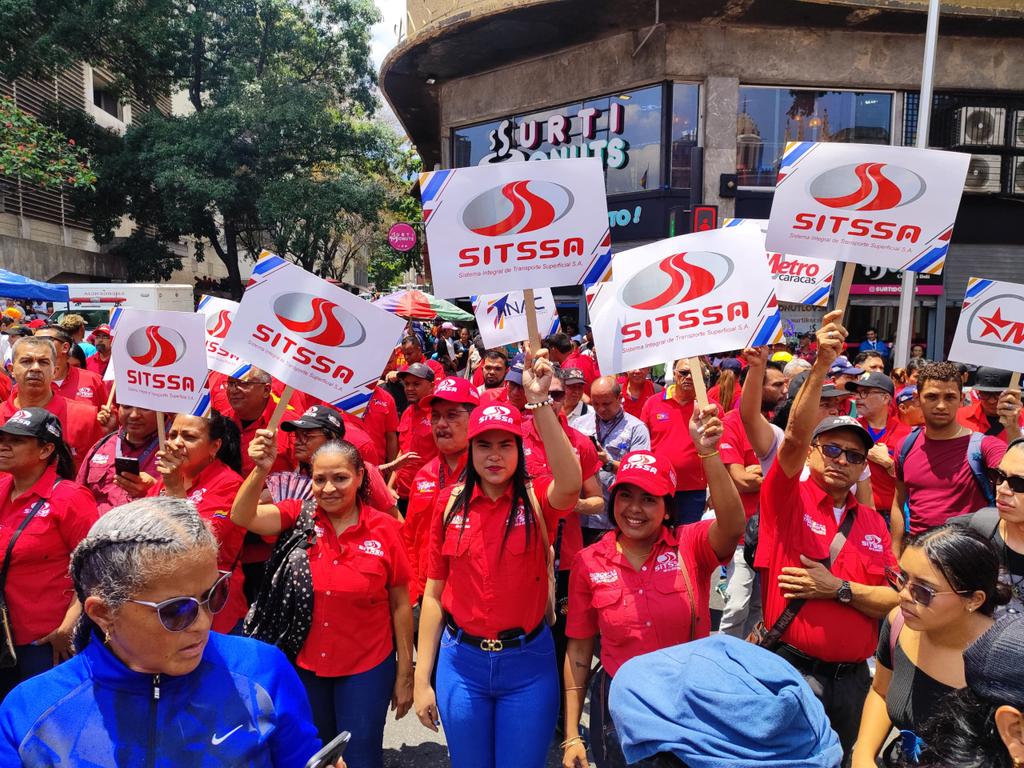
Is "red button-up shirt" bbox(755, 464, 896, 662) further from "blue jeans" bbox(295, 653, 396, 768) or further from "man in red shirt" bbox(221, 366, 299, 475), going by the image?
"man in red shirt" bbox(221, 366, 299, 475)

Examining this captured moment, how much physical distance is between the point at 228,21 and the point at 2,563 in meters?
23.6

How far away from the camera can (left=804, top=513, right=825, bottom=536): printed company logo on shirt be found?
3.14 m

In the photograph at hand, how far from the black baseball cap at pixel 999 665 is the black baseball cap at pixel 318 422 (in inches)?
130

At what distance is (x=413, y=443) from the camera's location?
6141 millimetres

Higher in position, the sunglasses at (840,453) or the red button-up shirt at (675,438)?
the sunglasses at (840,453)

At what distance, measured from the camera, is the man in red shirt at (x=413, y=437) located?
5.72 meters

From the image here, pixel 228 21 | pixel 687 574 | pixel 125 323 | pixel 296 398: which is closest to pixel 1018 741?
pixel 687 574

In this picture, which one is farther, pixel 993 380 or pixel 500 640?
pixel 993 380

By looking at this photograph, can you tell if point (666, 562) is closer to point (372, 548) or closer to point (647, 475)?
point (647, 475)

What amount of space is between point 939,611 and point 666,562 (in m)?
0.98

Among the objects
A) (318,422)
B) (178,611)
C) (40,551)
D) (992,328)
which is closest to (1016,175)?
(992,328)

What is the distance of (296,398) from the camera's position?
5.79 metres

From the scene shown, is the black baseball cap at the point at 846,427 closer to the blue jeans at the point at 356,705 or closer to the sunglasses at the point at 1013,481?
the sunglasses at the point at 1013,481

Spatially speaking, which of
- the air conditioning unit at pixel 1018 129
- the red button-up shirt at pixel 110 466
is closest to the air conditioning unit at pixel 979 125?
the air conditioning unit at pixel 1018 129
